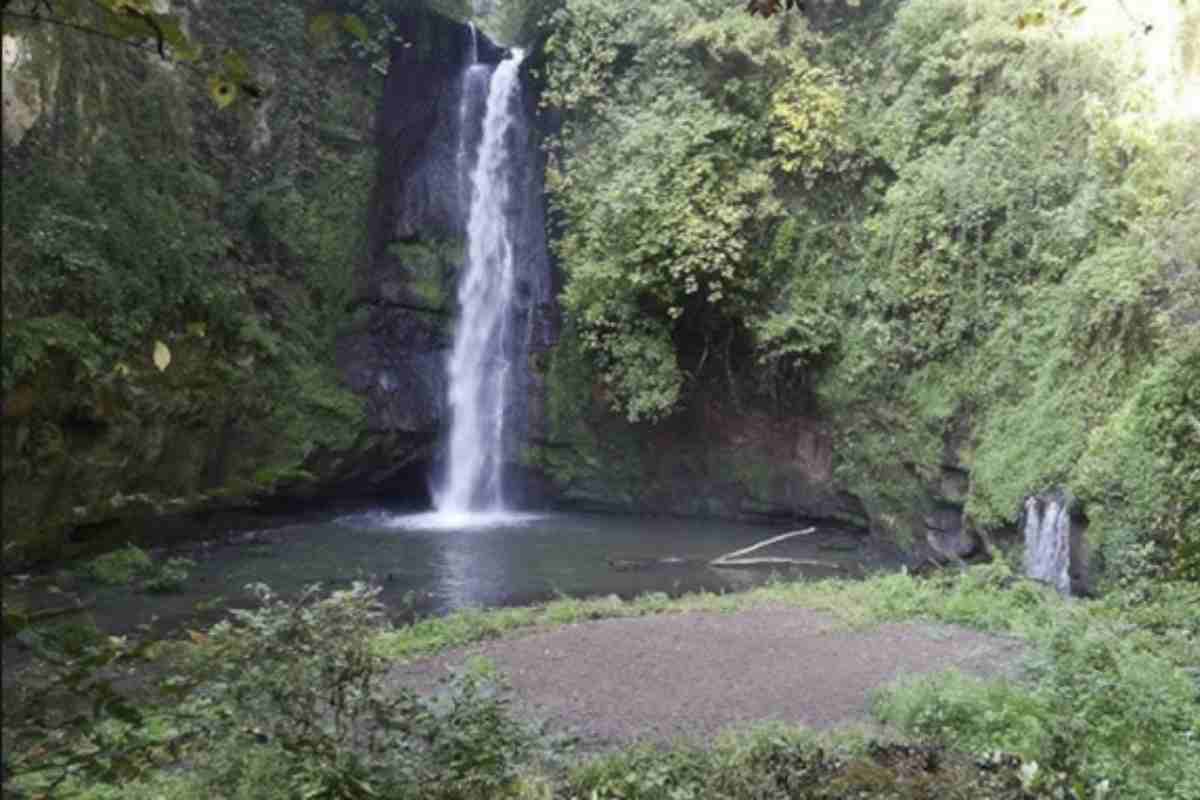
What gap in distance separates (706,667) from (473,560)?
615 cm

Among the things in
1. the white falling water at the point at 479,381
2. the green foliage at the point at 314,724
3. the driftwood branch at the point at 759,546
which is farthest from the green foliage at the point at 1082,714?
the white falling water at the point at 479,381

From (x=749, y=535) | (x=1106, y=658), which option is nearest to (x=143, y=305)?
(x=749, y=535)

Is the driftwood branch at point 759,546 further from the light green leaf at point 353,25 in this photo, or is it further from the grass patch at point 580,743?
the light green leaf at point 353,25

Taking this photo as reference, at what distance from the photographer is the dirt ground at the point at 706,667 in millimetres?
6512

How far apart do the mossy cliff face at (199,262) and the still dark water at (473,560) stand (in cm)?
122

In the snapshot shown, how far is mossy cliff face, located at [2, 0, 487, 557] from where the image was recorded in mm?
11141

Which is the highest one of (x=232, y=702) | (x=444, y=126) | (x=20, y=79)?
(x=444, y=126)

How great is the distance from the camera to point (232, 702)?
143 inches

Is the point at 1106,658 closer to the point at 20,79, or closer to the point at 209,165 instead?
the point at 20,79

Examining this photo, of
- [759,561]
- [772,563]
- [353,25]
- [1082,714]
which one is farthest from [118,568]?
[353,25]

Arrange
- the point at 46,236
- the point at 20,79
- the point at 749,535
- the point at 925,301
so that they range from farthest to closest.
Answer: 1. the point at 749,535
2. the point at 925,301
3. the point at 46,236
4. the point at 20,79

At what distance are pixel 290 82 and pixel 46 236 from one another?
674 cm

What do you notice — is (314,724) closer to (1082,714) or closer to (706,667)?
(1082,714)

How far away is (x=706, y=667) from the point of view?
25.3ft
